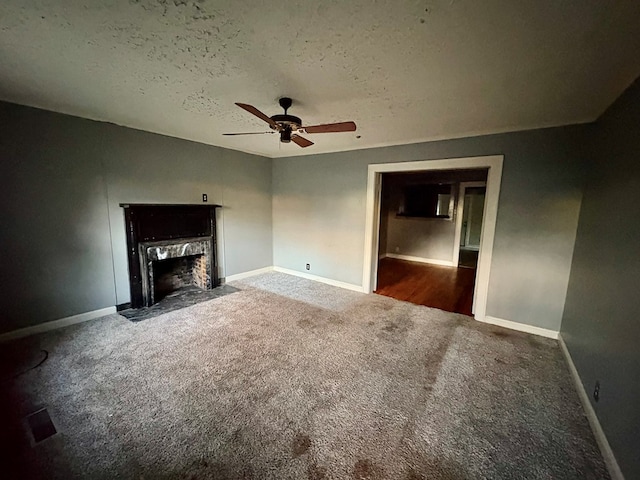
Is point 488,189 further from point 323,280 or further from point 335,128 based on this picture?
point 323,280

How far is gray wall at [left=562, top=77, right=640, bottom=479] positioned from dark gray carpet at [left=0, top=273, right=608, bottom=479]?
10.4 inches

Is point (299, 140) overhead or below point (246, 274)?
overhead

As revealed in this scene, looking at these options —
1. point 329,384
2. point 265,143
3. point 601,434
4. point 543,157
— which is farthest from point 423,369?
point 265,143

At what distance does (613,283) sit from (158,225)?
4.55 metres

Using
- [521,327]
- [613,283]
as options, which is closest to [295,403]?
[613,283]

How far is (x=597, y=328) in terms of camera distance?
1.87m

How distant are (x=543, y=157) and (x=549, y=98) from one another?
910mm

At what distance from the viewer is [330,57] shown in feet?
5.36

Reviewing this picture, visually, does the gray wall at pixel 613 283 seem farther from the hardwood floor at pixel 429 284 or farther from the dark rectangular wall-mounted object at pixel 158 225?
the dark rectangular wall-mounted object at pixel 158 225

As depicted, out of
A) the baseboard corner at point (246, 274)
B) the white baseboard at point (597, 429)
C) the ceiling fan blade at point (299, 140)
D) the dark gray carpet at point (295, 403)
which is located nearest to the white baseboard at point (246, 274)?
the baseboard corner at point (246, 274)

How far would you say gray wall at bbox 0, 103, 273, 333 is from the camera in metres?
2.57

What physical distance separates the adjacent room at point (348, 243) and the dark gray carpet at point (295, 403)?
0.05ft

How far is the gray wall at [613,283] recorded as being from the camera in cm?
137

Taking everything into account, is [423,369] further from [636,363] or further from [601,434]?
[636,363]
